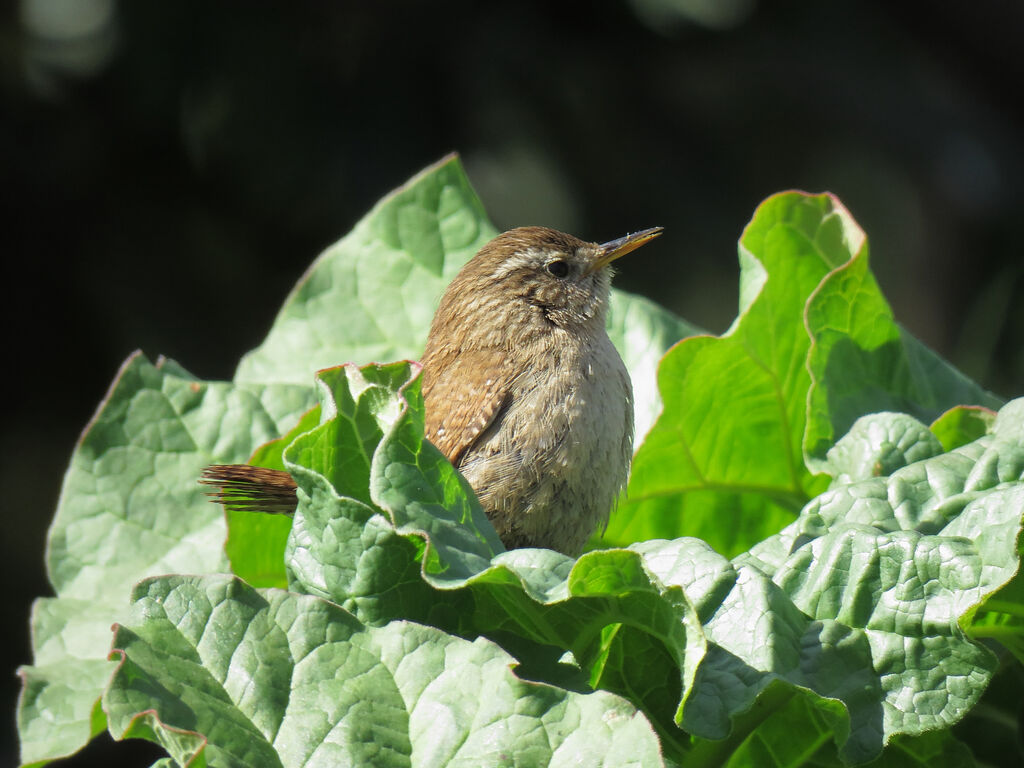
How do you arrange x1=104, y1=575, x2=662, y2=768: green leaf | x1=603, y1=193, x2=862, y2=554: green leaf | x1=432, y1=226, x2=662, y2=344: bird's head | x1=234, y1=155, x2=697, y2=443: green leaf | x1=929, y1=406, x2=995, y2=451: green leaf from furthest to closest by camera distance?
x1=432, y1=226, x2=662, y2=344: bird's head → x1=234, y1=155, x2=697, y2=443: green leaf → x1=603, y1=193, x2=862, y2=554: green leaf → x1=929, y1=406, x2=995, y2=451: green leaf → x1=104, y1=575, x2=662, y2=768: green leaf

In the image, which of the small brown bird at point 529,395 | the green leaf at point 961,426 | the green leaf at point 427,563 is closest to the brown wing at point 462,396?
the small brown bird at point 529,395

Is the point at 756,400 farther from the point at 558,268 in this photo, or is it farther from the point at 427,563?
the point at 427,563

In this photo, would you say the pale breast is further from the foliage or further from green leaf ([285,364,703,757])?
green leaf ([285,364,703,757])

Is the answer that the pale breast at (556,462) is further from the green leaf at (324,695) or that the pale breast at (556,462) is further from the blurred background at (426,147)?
the blurred background at (426,147)

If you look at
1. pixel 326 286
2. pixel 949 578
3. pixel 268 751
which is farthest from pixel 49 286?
pixel 949 578

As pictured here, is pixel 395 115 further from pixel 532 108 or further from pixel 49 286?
pixel 49 286

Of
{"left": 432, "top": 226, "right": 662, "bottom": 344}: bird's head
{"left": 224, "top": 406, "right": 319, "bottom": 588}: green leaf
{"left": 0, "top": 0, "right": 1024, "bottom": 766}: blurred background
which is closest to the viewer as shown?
{"left": 224, "top": 406, "right": 319, "bottom": 588}: green leaf

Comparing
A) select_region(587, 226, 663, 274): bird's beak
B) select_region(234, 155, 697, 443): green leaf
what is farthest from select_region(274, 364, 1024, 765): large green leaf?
select_region(587, 226, 663, 274): bird's beak
